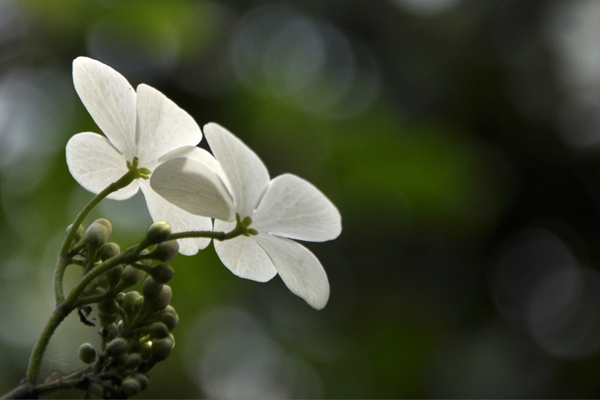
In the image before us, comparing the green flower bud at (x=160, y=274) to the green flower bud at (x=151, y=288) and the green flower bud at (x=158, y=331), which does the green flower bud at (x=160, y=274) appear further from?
the green flower bud at (x=158, y=331)

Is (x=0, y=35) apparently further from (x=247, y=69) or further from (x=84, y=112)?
(x=247, y=69)

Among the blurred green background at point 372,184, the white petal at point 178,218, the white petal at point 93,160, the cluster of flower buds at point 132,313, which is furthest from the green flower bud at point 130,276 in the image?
the blurred green background at point 372,184

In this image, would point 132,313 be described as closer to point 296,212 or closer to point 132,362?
point 132,362

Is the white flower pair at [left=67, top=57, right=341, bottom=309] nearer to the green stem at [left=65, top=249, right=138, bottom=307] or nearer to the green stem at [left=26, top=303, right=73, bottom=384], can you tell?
A: the green stem at [left=65, top=249, right=138, bottom=307]

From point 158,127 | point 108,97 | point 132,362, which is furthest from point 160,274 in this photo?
point 108,97

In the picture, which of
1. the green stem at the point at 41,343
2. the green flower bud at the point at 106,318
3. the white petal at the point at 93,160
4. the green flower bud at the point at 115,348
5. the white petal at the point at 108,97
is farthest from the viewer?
the white petal at the point at 93,160

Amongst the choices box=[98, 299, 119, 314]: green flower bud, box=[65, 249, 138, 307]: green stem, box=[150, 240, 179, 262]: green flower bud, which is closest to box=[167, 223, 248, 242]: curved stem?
box=[150, 240, 179, 262]: green flower bud
